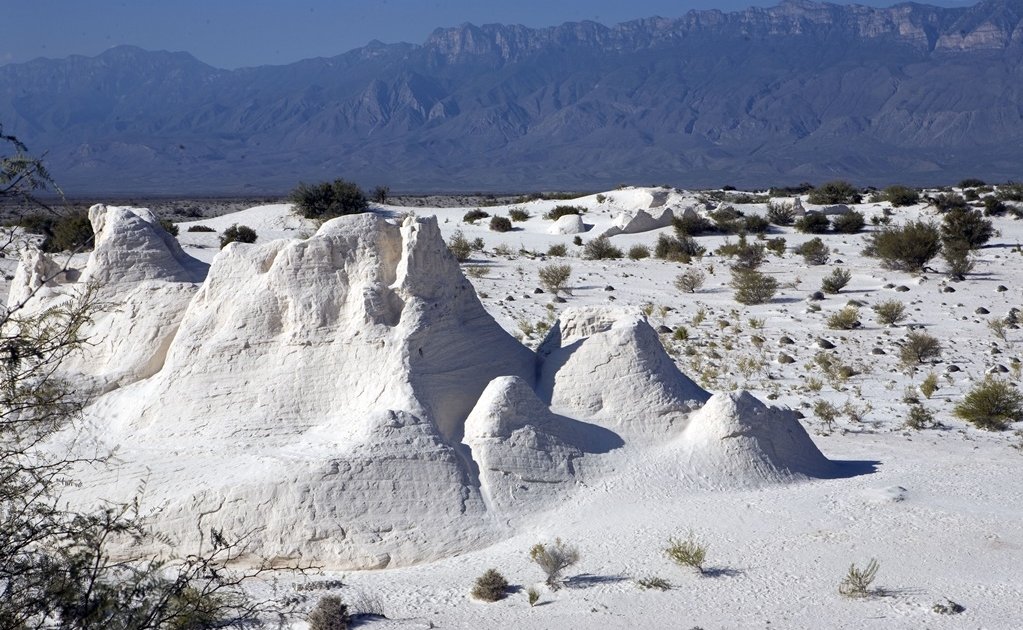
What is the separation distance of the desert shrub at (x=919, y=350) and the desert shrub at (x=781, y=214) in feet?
58.1

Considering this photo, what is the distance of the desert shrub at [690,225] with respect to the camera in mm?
30969

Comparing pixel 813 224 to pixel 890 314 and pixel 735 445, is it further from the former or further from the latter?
pixel 735 445

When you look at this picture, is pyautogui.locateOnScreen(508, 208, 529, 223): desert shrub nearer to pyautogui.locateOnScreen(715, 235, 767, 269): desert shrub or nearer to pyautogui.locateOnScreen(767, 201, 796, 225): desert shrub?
pyautogui.locateOnScreen(767, 201, 796, 225): desert shrub

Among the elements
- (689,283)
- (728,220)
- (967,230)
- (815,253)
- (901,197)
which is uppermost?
(901,197)

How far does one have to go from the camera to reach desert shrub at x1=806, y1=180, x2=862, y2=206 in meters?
40.0

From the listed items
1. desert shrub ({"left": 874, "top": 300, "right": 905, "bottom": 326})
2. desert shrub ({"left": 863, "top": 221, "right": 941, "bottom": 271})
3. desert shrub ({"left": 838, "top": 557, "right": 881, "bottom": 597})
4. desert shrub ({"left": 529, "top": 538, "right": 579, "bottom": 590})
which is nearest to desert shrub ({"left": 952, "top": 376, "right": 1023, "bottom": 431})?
desert shrub ({"left": 874, "top": 300, "right": 905, "bottom": 326})

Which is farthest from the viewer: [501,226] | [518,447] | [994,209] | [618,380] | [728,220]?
[994,209]

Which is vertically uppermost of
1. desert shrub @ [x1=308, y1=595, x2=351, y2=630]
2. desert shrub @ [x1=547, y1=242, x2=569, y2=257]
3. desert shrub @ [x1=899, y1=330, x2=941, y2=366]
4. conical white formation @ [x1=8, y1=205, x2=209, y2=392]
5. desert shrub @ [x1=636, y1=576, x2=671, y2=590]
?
conical white formation @ [x1=8, y1=205, x2=209, y2=392]

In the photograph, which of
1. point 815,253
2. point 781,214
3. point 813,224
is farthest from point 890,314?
point 781,214

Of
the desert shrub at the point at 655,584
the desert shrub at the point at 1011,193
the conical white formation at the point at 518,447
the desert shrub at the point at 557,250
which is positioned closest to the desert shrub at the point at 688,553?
the desert shrub at the point at 655,584

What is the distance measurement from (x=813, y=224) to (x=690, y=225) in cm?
397

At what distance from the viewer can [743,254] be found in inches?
1038

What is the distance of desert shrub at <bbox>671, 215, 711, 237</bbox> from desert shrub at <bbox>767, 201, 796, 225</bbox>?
3184 mm

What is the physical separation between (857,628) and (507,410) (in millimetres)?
3065
